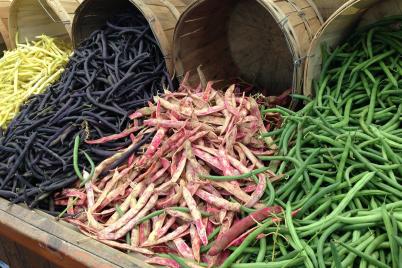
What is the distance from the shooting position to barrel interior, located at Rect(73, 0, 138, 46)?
10.4 feet

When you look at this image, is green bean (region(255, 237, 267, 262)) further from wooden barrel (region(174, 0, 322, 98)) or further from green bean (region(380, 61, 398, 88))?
wooden barrel (region(174, 0, 322, 98))

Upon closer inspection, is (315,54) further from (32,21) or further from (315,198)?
(32,21)

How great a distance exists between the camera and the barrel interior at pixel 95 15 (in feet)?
10.4

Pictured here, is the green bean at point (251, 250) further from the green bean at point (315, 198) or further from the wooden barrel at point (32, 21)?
the wooden barrel at point (32, 21)

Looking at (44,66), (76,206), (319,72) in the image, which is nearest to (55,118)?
(76,206)

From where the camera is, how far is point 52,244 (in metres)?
1.87

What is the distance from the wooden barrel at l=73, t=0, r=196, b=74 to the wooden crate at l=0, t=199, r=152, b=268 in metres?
1.31

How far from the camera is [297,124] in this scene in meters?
2.17

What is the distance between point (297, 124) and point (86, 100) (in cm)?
132

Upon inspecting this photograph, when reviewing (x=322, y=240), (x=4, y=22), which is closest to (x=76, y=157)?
(x=322, y=240)

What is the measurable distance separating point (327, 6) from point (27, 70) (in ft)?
7.79

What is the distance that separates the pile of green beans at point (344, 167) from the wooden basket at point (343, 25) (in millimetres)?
58

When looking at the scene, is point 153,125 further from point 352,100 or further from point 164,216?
point 352,100

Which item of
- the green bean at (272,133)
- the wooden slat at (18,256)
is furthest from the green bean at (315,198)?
the wooden slat at (18,256)
